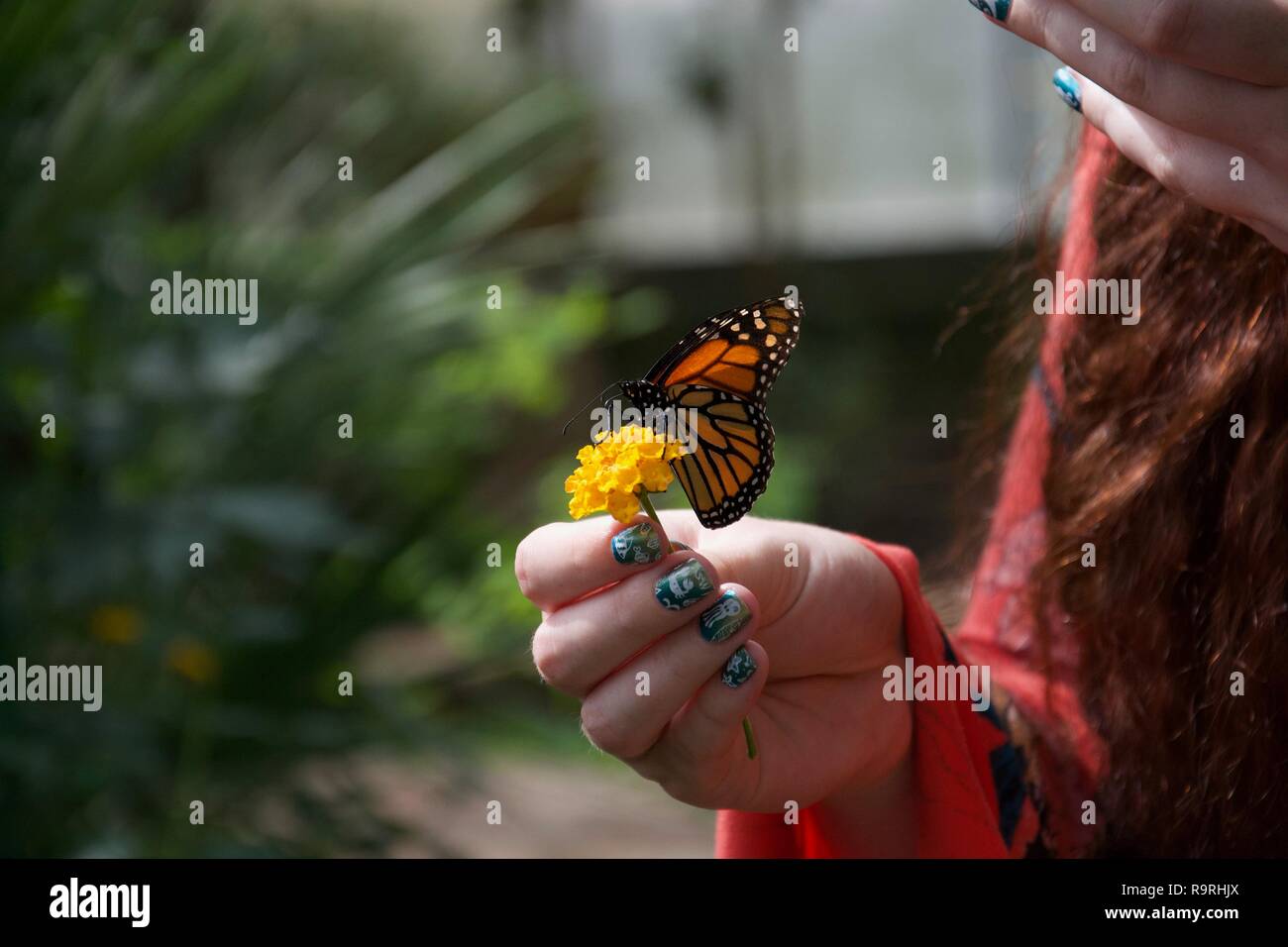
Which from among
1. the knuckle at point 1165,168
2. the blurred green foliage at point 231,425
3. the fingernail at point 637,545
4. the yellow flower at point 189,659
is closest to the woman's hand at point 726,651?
the fingernail at point 637,545

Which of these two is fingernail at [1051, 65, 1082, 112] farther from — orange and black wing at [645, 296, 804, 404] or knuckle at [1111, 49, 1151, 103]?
orange and black wing at [645, 296, 804, 404]

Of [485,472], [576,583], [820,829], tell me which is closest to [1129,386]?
[820,829]

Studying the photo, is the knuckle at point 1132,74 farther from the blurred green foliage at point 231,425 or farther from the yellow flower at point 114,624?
the yellow flower at point 114,624

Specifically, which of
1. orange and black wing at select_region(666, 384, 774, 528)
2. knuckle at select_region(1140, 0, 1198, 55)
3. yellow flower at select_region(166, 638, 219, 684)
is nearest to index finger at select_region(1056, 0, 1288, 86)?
knuckle at select_region(1140, 0, 1198, 55)

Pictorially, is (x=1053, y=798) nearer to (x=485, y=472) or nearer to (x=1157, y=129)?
(x=1157, y=129)

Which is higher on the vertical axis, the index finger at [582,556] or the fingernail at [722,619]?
the index finger at [582,556]
